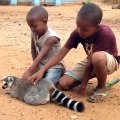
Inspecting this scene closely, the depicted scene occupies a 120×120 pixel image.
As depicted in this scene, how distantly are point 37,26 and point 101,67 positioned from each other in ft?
2.78

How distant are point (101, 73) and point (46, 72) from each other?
0.73 m

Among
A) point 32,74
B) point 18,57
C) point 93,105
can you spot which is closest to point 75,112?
point 93,105

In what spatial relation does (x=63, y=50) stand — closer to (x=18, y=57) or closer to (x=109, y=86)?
(x=109, y=86)

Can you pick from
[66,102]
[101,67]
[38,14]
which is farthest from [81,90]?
[38,14]

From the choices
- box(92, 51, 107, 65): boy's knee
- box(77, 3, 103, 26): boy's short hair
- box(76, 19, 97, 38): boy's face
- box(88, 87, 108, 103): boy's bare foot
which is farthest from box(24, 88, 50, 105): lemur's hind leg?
box(77, 3, 103, 26): boy's short hair

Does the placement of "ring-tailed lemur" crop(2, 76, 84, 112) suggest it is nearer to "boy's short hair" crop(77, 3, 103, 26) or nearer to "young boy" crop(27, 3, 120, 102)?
"young boy" crop(27, 3, 120, 102)

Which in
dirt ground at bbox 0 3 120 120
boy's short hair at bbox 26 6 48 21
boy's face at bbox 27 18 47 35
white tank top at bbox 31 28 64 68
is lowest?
dirt ground at bbox 0 3 120 120

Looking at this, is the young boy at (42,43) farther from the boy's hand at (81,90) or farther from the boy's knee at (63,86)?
the boy's hand at (81,90)

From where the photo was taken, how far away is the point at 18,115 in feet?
11.7

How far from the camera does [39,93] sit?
3.92 m

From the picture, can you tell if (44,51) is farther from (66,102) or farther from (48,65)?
(66,102)

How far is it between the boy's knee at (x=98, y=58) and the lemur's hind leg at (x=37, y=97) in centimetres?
56

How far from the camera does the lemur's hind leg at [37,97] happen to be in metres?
3.85

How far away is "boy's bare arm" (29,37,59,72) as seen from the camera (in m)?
4.29
